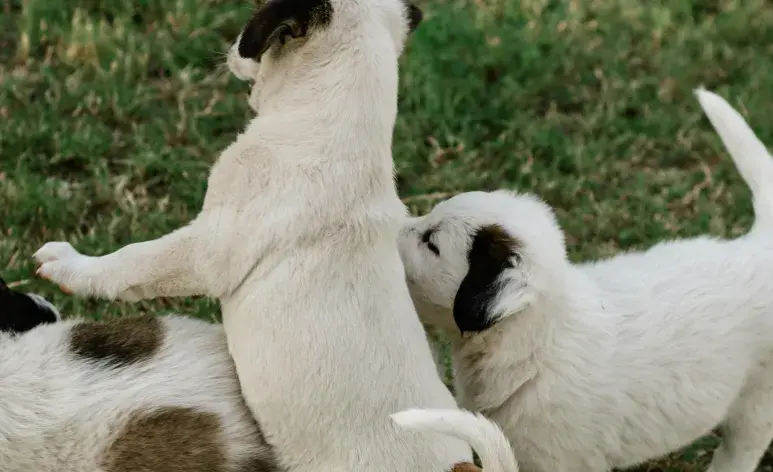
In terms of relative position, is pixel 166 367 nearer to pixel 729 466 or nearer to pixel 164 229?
pixel 164 229

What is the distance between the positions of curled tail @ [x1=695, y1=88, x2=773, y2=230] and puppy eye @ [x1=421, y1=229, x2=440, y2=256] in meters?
1.43

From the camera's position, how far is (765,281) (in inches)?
147

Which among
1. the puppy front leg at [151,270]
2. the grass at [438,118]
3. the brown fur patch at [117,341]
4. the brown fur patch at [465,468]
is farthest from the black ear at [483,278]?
the grass at [438,118]

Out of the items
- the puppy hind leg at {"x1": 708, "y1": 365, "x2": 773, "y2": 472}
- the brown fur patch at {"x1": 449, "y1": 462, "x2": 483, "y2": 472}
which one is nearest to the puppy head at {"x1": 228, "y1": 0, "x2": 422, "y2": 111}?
the brown fur patch at {"x1": 449, "y1": 462, "x2": 483, "y2": 472}

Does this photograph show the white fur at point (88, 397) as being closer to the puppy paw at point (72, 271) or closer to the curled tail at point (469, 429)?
the puppy paw at point (72, 271)

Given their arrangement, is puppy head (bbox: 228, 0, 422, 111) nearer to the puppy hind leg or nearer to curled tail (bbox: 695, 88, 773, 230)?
curled tail (bbox: 695, 88, 773, 230)

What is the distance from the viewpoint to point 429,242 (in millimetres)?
3623

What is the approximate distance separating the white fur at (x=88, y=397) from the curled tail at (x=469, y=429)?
73 cm

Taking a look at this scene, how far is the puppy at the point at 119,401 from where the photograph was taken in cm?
302

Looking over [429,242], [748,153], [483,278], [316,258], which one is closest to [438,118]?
[748,153]

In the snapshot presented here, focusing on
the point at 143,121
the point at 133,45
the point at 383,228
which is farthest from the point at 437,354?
the point at 133,45

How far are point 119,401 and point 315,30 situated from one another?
4.64 feet

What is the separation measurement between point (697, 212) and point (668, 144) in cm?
64

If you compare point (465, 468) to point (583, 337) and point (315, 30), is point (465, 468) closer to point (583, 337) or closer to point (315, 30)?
point (583, 337)
